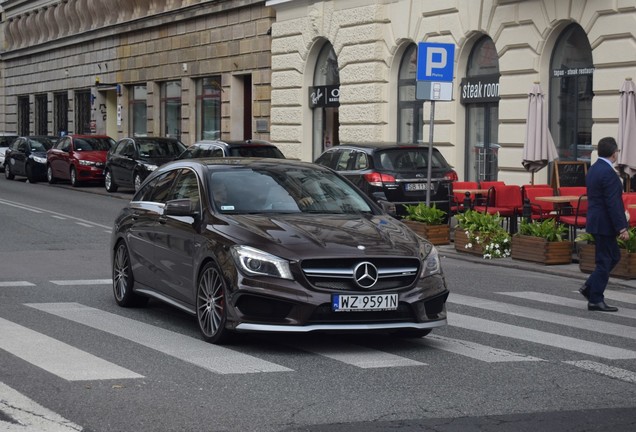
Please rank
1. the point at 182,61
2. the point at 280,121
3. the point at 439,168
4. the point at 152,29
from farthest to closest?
the point at 152,29, the point at 182,61, the point at 280,121, the point at 439,168

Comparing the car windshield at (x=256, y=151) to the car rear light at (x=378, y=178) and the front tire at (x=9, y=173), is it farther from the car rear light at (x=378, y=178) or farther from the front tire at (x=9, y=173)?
→ the front tire at (x=9, y=173)

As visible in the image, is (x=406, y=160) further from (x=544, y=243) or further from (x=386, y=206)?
(x=386, y=206)

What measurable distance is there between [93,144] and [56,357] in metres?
30.7

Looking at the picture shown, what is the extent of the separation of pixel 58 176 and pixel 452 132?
639 inches

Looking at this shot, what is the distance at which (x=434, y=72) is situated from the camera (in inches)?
800

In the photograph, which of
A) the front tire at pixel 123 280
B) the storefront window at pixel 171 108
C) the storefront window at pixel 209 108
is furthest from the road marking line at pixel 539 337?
the storefront window at pixel 171 108

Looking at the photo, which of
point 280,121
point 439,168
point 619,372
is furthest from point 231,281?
point 280,121

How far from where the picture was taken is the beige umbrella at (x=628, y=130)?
19.9 meters

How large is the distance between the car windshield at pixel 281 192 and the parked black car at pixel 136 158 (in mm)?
22313

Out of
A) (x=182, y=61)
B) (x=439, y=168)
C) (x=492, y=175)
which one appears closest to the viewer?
(x=439, y=168)

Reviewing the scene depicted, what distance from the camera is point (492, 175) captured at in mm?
26734

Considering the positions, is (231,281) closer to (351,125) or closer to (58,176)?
(351,125)

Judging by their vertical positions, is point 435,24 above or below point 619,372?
above

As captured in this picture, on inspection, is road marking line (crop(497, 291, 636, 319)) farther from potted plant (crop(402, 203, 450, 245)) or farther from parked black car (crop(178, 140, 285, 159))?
parked black car (crop(178, 140, 285, 159))
